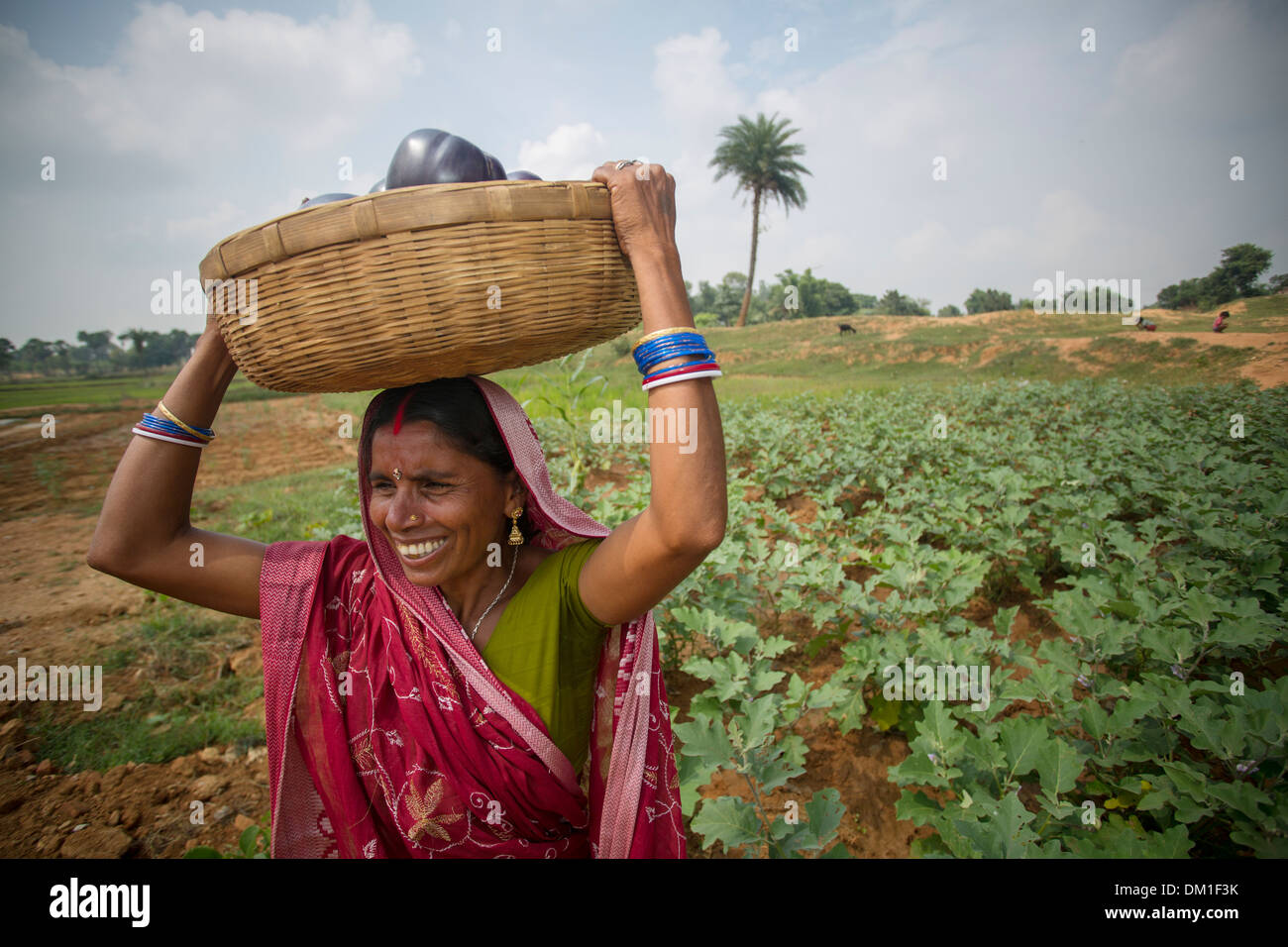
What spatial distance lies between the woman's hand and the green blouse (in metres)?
0.77

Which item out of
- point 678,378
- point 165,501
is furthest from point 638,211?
point 165,501

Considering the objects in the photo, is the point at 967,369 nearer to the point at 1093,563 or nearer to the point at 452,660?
the point at 1093,563

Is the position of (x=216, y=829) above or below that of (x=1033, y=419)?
below

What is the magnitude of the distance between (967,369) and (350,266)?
3107 centimetres

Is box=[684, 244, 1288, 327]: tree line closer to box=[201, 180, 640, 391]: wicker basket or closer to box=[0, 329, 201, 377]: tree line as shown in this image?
box=[201, 180, 640, 391]: wicker basket

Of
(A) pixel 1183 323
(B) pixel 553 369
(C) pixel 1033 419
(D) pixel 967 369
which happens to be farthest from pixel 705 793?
(D) pixel 967 369

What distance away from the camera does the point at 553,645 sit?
1.61m

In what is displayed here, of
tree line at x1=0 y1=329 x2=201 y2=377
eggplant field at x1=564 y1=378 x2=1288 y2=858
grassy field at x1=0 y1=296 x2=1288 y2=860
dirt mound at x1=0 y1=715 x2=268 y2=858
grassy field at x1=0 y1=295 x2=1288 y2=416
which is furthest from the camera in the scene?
tree line at x1=0 y1=329 x2=201 y2=377

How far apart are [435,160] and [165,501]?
113 cm

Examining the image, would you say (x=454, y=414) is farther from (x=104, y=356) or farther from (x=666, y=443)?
(x=104, y=356)

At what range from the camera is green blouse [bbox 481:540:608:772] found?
160cm

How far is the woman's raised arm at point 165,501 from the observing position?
1.57 metres

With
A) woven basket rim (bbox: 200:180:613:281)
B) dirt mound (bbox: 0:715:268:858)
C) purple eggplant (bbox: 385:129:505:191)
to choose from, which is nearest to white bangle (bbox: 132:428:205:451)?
woven basket rim (bbox: 200:180:613:281)
